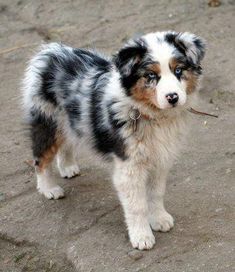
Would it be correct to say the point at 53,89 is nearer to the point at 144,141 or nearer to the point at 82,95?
the point at 82,95

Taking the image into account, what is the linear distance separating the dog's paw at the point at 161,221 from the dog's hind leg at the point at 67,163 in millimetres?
1093

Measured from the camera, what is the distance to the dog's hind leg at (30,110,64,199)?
4973 mm

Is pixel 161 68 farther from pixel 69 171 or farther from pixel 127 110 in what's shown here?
pixel 69 171

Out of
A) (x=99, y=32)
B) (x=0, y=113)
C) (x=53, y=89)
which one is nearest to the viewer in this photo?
(x=53, y=89)

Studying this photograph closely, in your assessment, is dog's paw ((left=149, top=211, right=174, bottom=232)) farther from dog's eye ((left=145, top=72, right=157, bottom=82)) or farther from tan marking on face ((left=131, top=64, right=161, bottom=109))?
dog's eye ((left=145, top=72, right=157, bottom=82))

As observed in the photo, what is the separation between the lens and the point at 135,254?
4418 mm

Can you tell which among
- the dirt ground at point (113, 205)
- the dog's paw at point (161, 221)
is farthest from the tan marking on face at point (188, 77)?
the dirt ground at point (113, 205)

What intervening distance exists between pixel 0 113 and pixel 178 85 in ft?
10.9

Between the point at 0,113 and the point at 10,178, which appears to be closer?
the point at 10,178

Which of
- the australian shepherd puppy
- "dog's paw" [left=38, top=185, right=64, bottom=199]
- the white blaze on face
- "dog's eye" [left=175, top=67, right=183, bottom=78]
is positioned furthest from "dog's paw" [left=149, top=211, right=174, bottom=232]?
"dog's eye" [left=175, top=67, right=183, bottom=78]

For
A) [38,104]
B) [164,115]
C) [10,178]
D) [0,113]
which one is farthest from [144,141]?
[0,113]

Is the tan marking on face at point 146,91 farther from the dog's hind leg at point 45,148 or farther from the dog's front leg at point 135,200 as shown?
the dog's hind leg at point 45,148

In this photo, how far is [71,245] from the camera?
464 cm

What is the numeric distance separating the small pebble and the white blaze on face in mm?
1135
